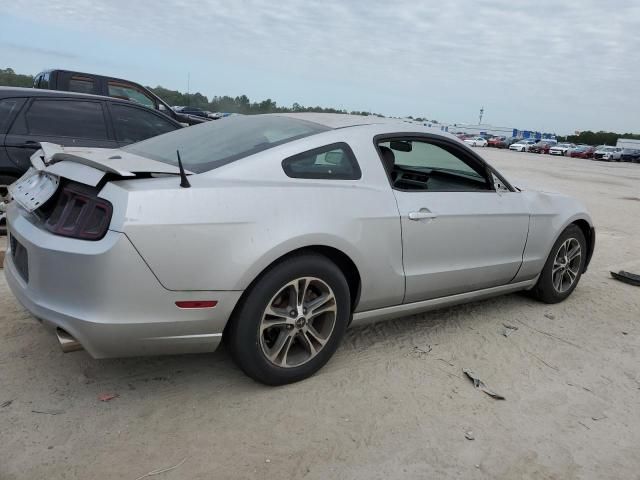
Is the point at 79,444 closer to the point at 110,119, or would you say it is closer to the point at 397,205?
the point at 397,205

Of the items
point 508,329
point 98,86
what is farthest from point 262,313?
point 98,86

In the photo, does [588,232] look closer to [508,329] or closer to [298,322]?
[508,329]

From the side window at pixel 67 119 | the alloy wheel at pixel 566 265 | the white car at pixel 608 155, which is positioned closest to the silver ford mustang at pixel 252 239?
the alloy wheel at pixel 566 265

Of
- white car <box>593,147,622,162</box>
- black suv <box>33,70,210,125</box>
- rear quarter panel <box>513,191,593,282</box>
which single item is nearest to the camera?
rear quarter panel <box>513,191,593,282</box>

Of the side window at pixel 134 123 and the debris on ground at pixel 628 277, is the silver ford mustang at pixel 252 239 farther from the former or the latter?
the side window at pixel 134 123

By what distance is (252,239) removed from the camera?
107 inches

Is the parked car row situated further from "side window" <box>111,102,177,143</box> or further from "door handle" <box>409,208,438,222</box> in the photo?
"door handle" <box>409,208,438,222</box>

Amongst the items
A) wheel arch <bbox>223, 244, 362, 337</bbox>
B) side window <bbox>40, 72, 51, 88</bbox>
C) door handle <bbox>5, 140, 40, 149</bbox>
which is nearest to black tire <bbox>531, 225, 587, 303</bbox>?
wheel arch <bbox>223, 244, 362, 337</bbox>

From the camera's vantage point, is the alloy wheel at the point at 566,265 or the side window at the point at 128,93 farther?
the side window at the point at 128,93

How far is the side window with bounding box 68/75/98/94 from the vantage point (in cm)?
1030

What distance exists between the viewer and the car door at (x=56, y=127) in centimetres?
573

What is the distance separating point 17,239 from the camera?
9.29 ft

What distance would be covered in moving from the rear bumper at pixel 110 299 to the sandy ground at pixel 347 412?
0.41 metres

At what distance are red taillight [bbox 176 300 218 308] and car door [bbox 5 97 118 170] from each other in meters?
4.08
